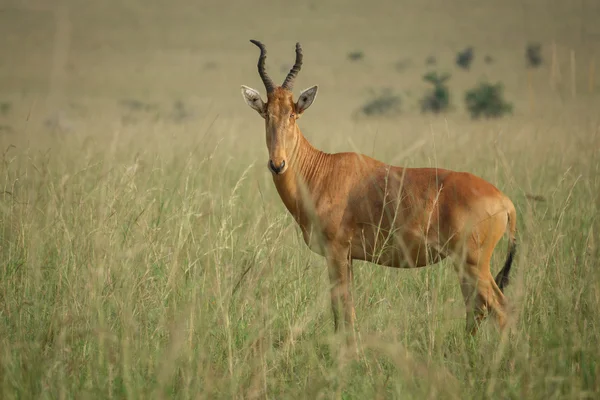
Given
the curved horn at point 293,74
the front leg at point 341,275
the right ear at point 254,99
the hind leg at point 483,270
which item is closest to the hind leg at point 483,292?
the hind leg at point 483,270

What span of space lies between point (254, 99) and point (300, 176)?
823mm

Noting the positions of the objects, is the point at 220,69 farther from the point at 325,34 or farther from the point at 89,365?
the point at 89,365

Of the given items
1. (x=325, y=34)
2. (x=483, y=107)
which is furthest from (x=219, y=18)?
(x=483, y=107)

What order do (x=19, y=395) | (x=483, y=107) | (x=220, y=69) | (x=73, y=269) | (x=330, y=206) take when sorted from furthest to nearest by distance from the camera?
(x=220, y=69) < (x=483, y=107) < (x=330, y=206) < (x=73, y=269) < (x=19, y=395)

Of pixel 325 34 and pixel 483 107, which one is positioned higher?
pixel 325 34

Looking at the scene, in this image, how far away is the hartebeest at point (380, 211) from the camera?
5.17 meters

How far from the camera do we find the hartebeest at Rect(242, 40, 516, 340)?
5.17m

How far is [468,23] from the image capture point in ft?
156

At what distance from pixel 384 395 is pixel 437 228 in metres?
2.01

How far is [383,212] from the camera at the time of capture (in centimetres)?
536

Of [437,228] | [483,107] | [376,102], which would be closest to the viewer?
Answer: [437,228]

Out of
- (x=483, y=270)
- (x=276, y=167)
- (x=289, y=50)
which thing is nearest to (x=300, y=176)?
(x=276, y=167)

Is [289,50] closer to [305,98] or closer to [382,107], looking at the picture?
[382,107]

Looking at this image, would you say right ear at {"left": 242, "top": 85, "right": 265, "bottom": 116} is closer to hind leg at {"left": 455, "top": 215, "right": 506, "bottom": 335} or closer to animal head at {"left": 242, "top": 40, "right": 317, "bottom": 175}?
animal head at {"left": 242, "top": 40, "right": 317, "bottom": 175}
